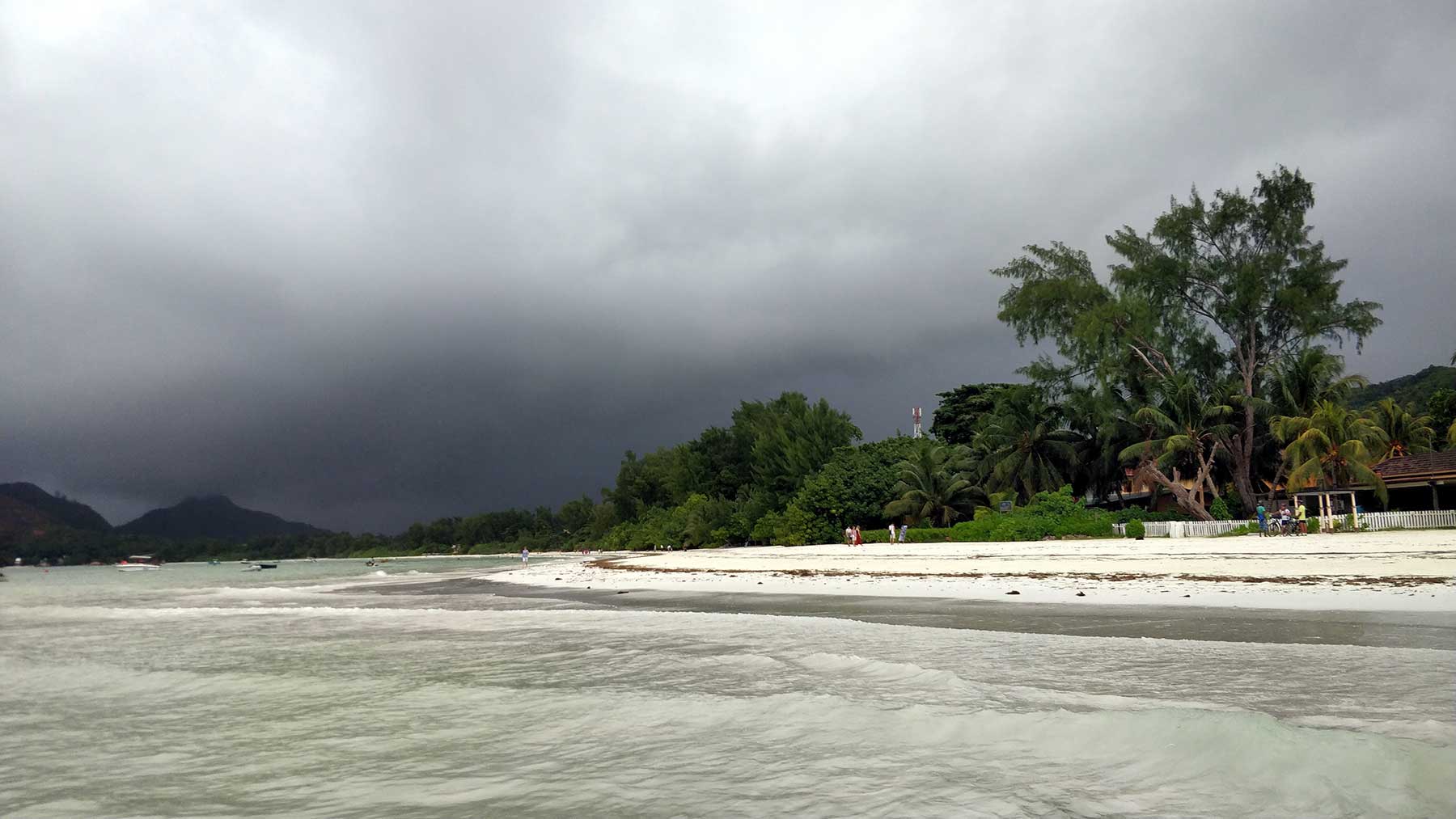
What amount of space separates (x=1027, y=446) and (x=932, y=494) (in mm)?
5849

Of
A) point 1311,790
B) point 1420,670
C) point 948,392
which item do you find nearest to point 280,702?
point 1311,790

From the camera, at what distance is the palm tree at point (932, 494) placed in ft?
137

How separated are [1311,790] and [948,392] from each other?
6040 cm

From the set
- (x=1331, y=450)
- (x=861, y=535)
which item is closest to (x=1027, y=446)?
(x=861, y=535)

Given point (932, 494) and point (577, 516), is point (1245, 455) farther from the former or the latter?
point (577, 516)

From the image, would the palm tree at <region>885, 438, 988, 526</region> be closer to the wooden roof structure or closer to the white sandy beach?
the white sandy beach

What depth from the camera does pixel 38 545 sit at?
164375 mm

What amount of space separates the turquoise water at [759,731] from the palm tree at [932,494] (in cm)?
3238

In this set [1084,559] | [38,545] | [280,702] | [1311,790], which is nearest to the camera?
[1311,790]

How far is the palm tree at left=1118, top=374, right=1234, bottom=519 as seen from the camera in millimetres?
36031

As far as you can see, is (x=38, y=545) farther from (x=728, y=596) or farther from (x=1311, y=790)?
(x=1311, y=790)

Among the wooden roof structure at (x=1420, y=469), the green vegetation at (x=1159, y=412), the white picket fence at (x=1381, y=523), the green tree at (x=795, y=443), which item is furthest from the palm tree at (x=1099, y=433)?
the green tree at (x=795, y=443)

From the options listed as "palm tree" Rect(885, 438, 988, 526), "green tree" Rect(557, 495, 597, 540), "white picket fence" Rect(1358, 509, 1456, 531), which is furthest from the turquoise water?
"green tree" Rect(557, 495, 597, 540)

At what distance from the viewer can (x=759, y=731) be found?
5531 mm
